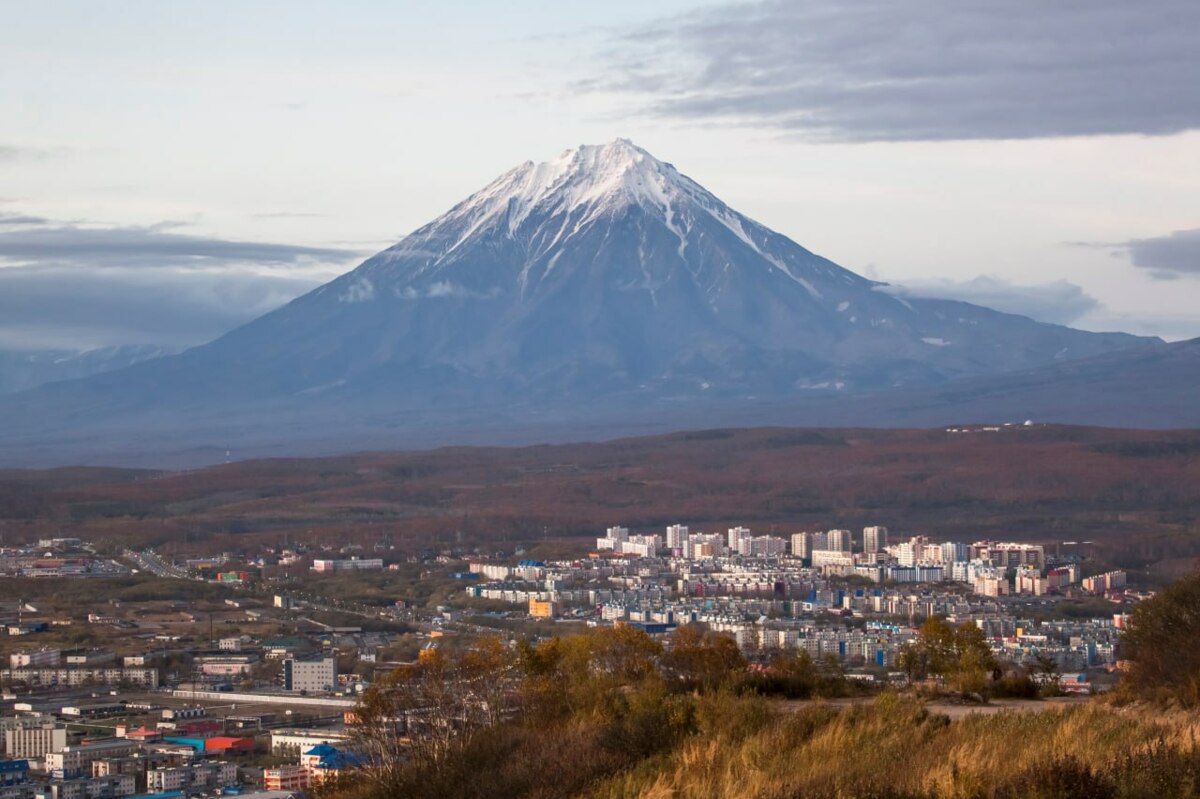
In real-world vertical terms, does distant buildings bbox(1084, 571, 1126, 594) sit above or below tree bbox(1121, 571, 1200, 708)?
below

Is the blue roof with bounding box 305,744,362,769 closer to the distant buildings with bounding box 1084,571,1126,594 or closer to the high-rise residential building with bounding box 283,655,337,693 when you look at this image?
the high-rise residential building with bounding box 283,655,337,693

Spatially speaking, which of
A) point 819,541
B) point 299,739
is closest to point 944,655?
point 299,739

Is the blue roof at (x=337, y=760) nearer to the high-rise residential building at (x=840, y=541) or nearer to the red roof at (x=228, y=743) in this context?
the red roof at (x=228, y=743)

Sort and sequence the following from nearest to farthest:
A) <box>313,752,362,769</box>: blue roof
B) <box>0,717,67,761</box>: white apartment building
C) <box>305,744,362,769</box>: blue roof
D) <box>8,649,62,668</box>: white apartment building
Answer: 1. <box>313,752,362,769</box>: blue roof
2. <box>305,744,362,769</box>: blue roof
3. <box>0,717,67,761</box>: white apartment building
4. <box>8,649,62,668</box>: white apartment building

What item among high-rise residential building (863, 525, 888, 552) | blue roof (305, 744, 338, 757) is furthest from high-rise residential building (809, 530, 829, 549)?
blue roof (305, 744, 338, 757)

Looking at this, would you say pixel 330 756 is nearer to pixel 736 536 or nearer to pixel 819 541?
pixel 819 541

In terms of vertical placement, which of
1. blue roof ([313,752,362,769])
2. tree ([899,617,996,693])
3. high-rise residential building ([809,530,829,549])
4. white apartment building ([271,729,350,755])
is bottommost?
high-rise residential building ([809,530,829,549])
